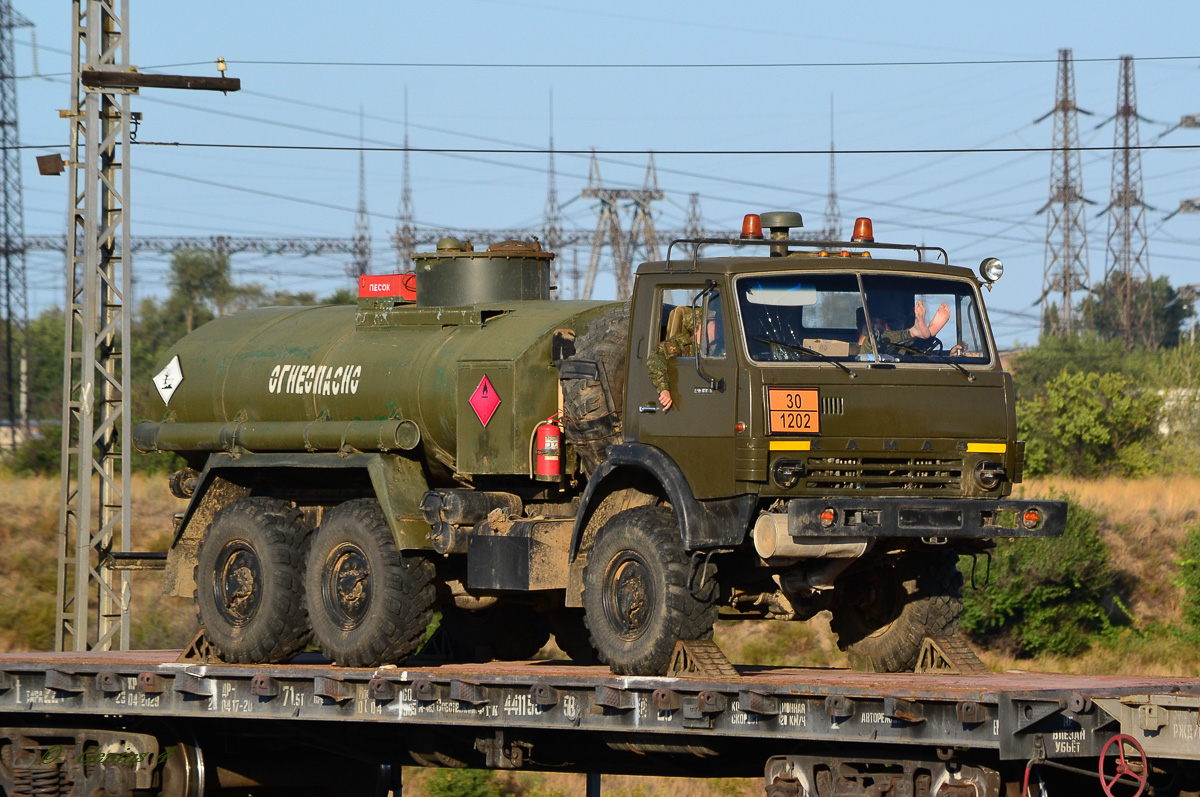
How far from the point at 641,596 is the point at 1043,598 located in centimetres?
2017

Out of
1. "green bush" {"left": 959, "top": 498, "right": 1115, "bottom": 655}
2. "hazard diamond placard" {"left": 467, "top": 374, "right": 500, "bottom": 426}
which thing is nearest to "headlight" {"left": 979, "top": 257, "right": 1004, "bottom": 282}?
"hazard diamond placard" {"left": 467, "top": 374, "right": 500, "bottom": 426}

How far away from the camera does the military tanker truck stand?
1062 centimetres

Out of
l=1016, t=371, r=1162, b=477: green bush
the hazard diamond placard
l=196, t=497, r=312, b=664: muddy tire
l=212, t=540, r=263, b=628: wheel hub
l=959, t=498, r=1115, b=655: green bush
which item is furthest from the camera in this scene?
l=1016, t=371, r=1162, b=477: green bush

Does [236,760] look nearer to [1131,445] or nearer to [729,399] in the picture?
[729,399]

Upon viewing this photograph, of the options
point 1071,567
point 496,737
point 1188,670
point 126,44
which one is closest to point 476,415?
point 496,737

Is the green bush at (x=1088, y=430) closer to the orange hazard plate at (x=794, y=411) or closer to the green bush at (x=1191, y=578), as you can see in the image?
the green bush at (x=1191, y=578)

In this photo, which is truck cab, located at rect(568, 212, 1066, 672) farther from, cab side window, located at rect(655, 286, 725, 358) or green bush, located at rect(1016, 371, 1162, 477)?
green bush, located at rect(1016, 371, 1162, 477)

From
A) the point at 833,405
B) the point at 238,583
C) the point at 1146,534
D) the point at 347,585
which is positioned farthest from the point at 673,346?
the point at 1146,534

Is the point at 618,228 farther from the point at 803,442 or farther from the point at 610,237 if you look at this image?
the point at 803,442

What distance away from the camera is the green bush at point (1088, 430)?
40.7 metres

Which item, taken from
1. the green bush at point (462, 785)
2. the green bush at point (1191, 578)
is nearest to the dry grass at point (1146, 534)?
the green bush at point (1191, 578)

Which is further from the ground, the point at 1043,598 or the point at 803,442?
the point at 803,442

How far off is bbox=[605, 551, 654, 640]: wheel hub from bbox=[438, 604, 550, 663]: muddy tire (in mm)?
4289

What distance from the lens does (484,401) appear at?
490 inches
